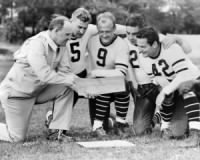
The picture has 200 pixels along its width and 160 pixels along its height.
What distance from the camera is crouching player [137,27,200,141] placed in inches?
196

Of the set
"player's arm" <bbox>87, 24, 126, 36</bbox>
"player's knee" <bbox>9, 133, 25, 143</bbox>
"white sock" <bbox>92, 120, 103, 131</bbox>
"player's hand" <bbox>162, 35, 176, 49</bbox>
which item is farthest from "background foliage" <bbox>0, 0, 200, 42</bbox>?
"player's knee" <bbox>9, 133, 25, 143</bbox>

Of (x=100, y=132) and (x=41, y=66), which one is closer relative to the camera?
(x=41, y=66)

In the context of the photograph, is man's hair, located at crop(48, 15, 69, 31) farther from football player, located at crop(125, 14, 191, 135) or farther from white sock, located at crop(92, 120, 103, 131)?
white sock, located at crop(92, 120, 103, 131)

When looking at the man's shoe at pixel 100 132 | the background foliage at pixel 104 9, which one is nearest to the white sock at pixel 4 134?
the man's shoe at pixel 100 132

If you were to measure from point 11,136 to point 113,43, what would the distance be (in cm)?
161

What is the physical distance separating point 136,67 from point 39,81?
127 cm

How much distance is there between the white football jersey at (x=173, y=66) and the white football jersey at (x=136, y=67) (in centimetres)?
28

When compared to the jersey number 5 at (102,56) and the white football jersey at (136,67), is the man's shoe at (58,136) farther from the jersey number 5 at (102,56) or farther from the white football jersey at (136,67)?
the white football jersey at (136,67)

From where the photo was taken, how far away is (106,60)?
558cm

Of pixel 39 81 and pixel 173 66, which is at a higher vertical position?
pixel 173 66

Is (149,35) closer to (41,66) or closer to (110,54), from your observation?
(110,54)

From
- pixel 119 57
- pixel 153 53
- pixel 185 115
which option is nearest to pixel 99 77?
pixel 119 57

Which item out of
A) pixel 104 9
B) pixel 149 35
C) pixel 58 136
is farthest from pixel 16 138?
pixel 104 9

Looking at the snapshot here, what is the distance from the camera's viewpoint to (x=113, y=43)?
221 inches
